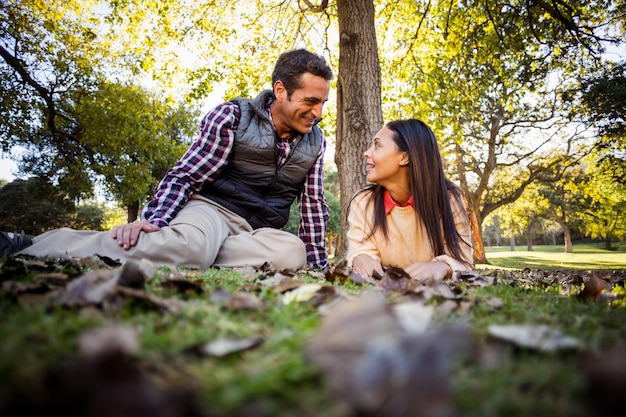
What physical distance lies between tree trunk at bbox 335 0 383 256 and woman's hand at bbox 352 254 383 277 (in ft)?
8.43

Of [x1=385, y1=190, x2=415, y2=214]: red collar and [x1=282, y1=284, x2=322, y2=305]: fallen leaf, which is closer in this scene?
[x1=282, y1=284, x2=322, y2=305]: fallen leaf

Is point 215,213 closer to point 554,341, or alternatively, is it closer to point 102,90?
point 554,341

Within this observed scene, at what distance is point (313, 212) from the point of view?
15.8 ft

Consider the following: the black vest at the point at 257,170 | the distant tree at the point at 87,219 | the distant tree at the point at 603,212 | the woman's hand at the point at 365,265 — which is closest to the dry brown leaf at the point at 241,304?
A: the woman's hand at the point at 365,265

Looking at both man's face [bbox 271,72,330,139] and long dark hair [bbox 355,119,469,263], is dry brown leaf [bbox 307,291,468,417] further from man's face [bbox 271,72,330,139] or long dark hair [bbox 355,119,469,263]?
man's face [bbox 271,72,330,139]

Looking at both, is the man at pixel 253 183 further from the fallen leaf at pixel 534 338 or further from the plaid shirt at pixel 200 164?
the fallen leaf at pixel 534 338

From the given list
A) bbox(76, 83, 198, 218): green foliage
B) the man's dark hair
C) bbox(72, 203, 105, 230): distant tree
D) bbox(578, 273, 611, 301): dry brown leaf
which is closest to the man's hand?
Answer: the man's dark hair

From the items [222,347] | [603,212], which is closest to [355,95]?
[222,347]

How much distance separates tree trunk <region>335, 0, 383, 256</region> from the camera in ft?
18.8

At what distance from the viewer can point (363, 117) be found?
5.72m

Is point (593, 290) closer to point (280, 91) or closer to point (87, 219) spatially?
point (280, 91)

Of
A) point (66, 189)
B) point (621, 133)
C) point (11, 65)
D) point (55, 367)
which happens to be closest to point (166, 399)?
point (55, 367)

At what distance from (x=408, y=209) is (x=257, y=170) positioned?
70.1 inches

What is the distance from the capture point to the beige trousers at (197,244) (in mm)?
3059
